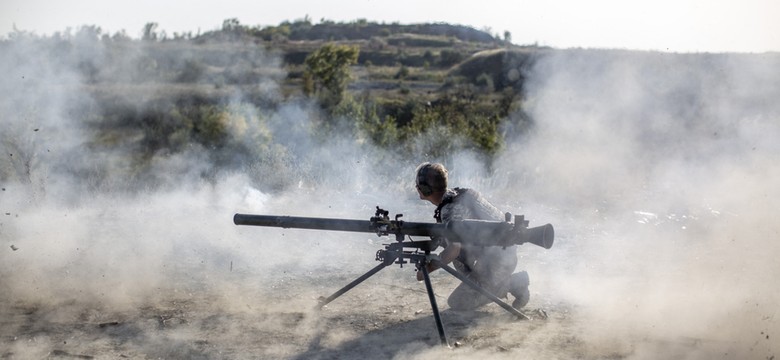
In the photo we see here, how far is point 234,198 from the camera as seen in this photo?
12500 millimetres

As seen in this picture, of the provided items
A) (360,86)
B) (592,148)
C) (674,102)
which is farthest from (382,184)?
(360,86)

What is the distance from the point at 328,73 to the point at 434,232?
20.6 m

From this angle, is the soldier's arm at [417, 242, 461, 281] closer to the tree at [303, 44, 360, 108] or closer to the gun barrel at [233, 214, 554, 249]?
the gun barrel at [233, 214, 554, 249]

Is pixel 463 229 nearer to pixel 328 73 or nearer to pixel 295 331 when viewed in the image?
pixel 295 331

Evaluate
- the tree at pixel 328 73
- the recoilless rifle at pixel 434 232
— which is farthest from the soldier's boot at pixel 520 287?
the tree at pixel 328 73

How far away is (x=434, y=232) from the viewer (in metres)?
5.97

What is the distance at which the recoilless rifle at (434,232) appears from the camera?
554cm

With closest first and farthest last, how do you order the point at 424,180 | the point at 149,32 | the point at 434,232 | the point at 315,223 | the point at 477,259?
1. the point at 434,232
2. the point at 315,223
3. the point at 424,180
4. the point at 477,259
5. the point at 149,32

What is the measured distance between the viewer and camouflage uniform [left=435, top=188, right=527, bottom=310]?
6239mm

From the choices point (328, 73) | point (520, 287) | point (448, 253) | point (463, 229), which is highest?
point (463, 229)

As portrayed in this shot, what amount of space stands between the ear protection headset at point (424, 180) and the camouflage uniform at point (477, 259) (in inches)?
6.3

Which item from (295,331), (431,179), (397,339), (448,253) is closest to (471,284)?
(448,253)

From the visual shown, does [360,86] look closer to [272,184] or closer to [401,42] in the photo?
[401,42]

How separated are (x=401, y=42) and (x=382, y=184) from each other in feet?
135
